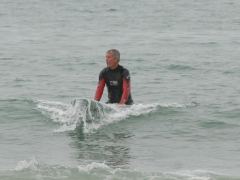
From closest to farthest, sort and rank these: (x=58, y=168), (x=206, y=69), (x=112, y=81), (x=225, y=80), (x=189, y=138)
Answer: (x=58, y=168)
(x=189, y=138)
(x=112, y=81)
(x=225, y=80)
(x=206, y=69)

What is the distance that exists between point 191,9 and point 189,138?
29.2 metres

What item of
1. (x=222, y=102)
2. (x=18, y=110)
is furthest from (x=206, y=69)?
(x=18, y=110)

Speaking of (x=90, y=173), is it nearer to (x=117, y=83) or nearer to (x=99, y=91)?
(x=99, y=91)

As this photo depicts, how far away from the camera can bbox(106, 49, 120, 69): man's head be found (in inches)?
674

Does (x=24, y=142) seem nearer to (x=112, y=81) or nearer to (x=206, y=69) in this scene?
(x=112, y=81)

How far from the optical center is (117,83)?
59.0 ft

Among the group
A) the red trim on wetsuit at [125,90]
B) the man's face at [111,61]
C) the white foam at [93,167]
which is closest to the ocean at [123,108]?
the white foam at [93,167]

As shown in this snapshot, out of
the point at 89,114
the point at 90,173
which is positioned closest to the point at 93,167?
the point at 90,173

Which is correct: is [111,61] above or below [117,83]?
above

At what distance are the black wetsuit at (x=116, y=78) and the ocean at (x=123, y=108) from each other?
42cm

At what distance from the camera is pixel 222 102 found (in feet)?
67.4

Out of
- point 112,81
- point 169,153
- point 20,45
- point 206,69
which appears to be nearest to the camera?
point 169,153

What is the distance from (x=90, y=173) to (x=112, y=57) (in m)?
4.43

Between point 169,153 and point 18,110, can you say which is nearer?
point 169,153
